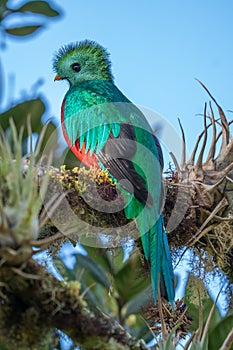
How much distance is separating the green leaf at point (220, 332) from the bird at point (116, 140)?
0.97 metres

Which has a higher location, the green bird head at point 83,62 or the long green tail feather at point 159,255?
the green bird head at point 83,62

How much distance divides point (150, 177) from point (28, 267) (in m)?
1.65

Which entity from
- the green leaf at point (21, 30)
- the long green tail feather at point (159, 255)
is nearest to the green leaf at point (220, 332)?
the long green tail feather at point (159, 255)

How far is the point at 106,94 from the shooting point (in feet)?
14.0

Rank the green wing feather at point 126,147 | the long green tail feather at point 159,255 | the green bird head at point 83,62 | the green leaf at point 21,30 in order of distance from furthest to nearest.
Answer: the green bird head at point 83,62, the green leaf at point 21,30, the green wing feather at point 126,147, the long green tail feather at point 159,255

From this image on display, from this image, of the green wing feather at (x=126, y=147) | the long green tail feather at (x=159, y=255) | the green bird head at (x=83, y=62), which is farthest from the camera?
the green bird head at (x=83, y=62)

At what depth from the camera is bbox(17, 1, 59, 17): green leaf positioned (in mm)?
4098

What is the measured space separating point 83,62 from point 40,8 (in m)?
0.57

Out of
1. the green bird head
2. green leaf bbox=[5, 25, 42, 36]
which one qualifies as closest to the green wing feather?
the green bird head

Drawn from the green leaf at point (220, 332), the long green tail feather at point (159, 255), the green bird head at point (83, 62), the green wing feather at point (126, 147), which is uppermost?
the green bird head at point (83, 62)

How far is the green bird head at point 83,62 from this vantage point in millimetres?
4569

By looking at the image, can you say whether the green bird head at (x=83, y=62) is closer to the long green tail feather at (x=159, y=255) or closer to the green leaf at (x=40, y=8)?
the green leaf at (x=40, y=8)

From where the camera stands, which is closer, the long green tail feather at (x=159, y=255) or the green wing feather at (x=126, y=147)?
the long green tail feather at (x=159, y=255)

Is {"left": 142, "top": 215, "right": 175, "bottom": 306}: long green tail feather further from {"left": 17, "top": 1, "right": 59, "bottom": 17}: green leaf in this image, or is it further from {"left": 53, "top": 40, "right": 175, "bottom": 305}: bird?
{"left": 17, "top": 1, "right": 59, "bottom": 17}: green leaf
